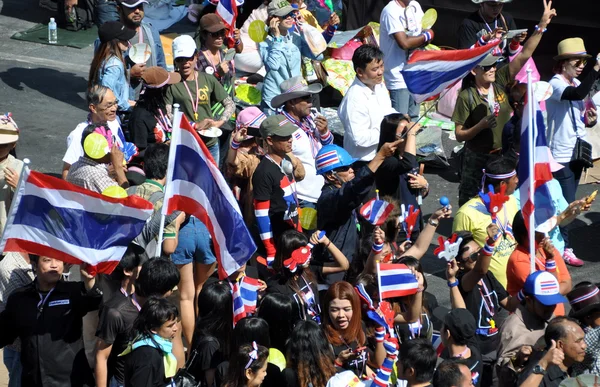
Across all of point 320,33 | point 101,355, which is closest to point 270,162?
point 101,355

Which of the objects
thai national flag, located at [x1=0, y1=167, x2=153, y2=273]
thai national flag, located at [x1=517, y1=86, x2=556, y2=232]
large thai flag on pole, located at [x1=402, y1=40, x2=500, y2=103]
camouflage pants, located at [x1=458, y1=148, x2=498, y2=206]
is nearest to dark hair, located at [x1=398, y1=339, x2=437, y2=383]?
thai national flag, located at [x1=517, y1=86, x2=556, y2=232]

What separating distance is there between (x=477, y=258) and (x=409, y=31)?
4270 millimetres

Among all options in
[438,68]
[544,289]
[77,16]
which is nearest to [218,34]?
[438,68]

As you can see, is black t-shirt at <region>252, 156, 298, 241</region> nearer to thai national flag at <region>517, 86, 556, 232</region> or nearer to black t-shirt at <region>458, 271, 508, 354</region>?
black t-shirt at <region>458, 271, 508, 354</region>

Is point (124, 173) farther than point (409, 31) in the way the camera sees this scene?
No

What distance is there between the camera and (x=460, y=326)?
243 inches

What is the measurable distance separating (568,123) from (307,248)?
12.5ft

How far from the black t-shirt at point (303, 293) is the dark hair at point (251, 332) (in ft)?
2.35

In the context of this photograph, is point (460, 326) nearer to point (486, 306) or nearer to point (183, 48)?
point (486, 306)

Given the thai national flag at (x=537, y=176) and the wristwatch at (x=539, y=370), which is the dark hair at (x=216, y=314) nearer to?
the wristwatch at (x=539, y=370)

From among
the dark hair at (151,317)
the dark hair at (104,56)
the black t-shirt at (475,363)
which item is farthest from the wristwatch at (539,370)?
the dark hair at (104,56)

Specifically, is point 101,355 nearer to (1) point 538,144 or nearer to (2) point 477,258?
(2) point 477,258

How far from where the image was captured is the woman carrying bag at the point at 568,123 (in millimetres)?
9523

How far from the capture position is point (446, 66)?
822 centimetres
